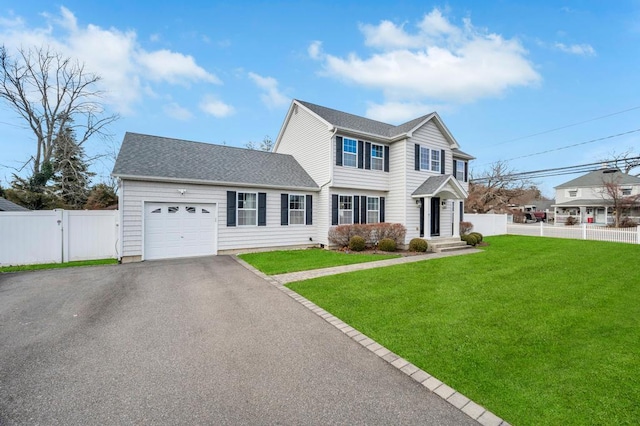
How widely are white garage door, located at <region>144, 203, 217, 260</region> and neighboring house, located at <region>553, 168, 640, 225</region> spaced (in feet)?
146

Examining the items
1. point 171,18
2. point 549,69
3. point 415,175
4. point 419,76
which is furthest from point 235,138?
point 549,69

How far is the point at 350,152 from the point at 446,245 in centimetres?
679

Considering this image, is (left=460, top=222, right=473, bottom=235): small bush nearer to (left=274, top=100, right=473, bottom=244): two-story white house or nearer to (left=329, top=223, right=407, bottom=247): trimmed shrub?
(left=274, top=100, right=473, bottom=244): two-story white house

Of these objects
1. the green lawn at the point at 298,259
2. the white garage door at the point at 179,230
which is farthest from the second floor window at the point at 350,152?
the white garage door at the point at 179,230

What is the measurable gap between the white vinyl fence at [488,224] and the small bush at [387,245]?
961 cm

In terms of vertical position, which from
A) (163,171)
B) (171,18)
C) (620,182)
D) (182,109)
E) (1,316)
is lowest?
(1,316)

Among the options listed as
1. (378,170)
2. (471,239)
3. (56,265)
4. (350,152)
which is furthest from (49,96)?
(471,239)

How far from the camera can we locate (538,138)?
27.5 meters

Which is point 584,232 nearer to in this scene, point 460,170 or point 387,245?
point 460,170

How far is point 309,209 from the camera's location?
1372 cm

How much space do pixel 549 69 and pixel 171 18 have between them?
816 inches

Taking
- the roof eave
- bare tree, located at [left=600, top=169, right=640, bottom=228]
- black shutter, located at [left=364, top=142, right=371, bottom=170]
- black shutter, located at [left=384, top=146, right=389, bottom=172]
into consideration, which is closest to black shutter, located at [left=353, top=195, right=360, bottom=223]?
black shutter, located at [left=364, top=142, right=371, bottom=170]

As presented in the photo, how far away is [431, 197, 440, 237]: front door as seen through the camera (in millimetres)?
14945

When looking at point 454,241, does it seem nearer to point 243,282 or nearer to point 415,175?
point 415,175
